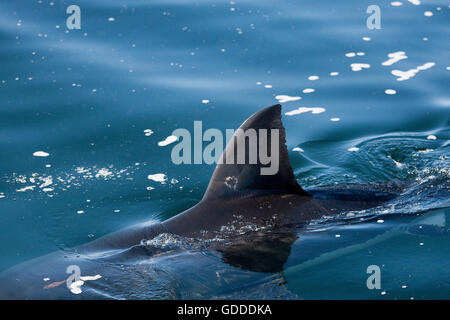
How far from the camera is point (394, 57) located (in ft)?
44.6

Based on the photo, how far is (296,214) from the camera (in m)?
7.46

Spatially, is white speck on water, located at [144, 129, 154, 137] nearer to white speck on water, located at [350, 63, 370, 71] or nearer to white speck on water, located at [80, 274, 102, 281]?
white speck on water, located at [80, 274, 102, 281]

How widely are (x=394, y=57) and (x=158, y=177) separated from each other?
21.0 ft

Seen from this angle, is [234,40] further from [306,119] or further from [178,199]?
[178,199]

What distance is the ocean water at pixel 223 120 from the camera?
731 cm

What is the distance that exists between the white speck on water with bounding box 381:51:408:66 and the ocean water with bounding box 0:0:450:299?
4 cm

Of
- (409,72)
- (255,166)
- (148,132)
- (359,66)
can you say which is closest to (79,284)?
(255,166)

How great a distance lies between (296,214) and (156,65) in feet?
21.6

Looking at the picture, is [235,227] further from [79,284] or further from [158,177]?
[158,177]

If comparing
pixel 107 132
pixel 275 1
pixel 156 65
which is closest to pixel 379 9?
pixel 275 1

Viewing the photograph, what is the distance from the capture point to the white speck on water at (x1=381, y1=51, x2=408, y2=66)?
1334 centimetres

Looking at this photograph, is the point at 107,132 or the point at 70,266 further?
the point at 107,132
